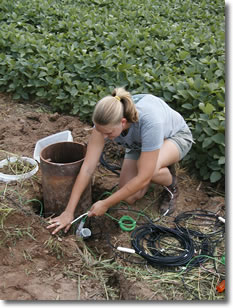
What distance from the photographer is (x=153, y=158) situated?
283cm

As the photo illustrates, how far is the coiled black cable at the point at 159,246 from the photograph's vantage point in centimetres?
269

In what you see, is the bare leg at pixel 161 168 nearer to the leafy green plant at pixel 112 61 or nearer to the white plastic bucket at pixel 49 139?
the leafy green plant at pixel 112 61

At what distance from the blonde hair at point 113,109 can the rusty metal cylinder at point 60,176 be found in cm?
54

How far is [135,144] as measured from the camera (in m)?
3.20

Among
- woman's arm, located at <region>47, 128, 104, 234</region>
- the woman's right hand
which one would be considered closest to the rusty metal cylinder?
woman's arm, located at <region>47, 128, 104, 234</region>

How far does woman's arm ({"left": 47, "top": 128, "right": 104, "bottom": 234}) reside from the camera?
291 centimetres

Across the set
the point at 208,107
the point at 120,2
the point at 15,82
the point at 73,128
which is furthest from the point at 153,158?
the point at 120,2

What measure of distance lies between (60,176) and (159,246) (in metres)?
0.92

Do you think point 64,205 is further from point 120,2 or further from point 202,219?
point 120,2

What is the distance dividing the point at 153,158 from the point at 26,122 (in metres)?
2.12

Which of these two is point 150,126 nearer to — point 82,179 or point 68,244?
point 82,179

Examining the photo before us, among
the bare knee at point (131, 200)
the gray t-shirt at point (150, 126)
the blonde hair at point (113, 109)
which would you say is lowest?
the bare knee at point (131, 200)

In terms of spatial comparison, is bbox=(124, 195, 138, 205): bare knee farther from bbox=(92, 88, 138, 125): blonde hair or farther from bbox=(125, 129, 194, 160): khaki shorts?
bbox=(92, 88, 138, 125): blonde hair

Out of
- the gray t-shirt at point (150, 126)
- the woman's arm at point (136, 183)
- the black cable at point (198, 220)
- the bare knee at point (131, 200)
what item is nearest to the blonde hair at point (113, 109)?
the gray t-shirt at point (150, 126)
